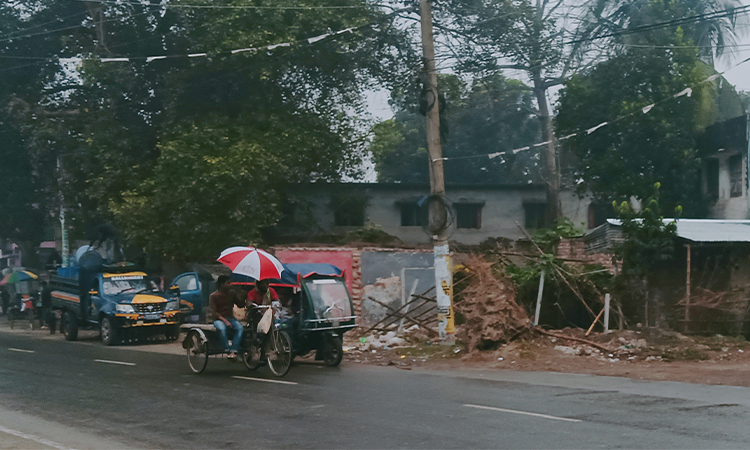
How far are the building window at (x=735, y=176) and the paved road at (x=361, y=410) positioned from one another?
20541 millimetres

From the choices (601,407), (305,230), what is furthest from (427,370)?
(305,230)

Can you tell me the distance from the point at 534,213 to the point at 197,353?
25.7m

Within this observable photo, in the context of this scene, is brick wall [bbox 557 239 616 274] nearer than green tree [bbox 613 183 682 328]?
No

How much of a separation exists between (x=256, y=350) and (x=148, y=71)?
68.0 feet

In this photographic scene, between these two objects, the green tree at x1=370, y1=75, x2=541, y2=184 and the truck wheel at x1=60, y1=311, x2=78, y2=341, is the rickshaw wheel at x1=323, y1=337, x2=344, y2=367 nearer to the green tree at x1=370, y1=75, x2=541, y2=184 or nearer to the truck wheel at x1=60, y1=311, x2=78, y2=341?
the truck wheel at x1=60, y1=311, x2=78, y2=341

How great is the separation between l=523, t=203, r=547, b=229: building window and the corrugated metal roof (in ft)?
56.2

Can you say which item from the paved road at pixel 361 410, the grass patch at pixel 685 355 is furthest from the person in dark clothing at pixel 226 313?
the grass patch at pixel 685 355

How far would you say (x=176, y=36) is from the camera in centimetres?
3216

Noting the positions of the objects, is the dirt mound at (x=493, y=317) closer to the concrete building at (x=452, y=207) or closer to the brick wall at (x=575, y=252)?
the brick wall at (x=575, y=252)

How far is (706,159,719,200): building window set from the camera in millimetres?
32656

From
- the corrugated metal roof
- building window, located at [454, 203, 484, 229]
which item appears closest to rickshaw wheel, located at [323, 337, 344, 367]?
the corrugated metal roof

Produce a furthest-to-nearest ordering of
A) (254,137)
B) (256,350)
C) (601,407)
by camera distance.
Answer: (254,137) → (256,350) → (601,407)

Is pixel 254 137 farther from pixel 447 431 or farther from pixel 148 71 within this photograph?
pixel 447 431

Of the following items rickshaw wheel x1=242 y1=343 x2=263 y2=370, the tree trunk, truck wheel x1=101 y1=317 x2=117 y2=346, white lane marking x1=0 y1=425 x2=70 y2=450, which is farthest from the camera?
the tree trunk
